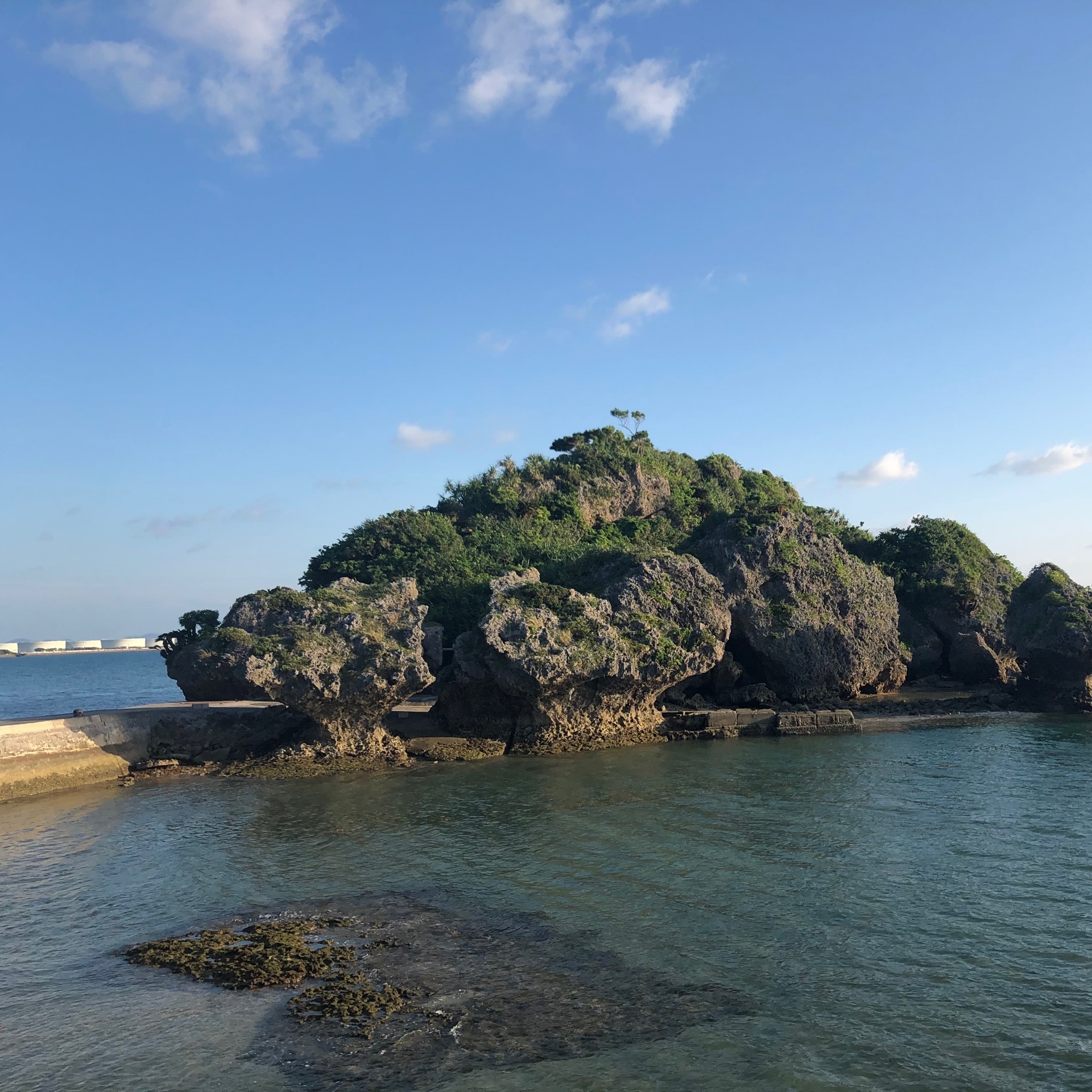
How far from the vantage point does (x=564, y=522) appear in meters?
62.7

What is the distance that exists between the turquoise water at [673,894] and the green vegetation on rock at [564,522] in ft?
56.6

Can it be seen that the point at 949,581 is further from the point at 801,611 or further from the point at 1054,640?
the point at 801,611

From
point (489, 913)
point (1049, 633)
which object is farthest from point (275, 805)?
point (1049, 633)

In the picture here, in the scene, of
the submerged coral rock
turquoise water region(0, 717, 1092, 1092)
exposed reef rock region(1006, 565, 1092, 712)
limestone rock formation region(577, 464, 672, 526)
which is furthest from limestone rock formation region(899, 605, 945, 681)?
turquoise water region(0, 717, 1092, 1092)

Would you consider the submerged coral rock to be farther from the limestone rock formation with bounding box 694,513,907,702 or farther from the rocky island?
the limestone rock formation with bounding box 694,513,907,702

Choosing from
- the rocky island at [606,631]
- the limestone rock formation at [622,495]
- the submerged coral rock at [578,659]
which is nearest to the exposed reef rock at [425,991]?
the rocky island at [606,631]

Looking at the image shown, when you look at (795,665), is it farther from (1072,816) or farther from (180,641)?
(180,641)

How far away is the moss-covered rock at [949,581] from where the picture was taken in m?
55.2

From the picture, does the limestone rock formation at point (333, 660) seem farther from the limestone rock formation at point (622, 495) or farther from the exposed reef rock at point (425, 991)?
the limestone rock formation at point (622, 495)

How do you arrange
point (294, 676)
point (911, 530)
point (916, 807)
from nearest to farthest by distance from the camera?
point (916, 807) → point (294, 676) → point (911, 530)

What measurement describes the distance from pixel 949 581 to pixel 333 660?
45034 millimetres

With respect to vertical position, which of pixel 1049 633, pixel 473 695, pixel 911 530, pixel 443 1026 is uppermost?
pixel 911 530

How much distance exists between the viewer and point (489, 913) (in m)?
16.2

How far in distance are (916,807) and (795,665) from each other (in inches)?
828
